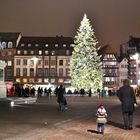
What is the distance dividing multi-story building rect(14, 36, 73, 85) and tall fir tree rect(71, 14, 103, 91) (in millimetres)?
57910

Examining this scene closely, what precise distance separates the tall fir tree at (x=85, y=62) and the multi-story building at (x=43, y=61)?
57.9 metres

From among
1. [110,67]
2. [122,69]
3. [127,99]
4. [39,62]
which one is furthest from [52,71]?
[127,99]

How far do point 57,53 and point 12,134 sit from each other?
132758 mm

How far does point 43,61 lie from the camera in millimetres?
149125

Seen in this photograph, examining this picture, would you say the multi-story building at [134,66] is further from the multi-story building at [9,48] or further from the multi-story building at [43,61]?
the multi-story building at [9,48]

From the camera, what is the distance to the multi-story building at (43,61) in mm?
148500

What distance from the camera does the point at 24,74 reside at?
493 feet

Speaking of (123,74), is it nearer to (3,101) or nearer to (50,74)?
(50,74)

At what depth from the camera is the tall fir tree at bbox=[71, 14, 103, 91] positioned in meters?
88.4

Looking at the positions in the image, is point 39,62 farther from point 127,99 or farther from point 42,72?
point 127,99

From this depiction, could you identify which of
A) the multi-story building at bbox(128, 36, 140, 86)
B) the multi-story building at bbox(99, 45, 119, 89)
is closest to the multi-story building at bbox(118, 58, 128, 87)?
the multi-story building at bbox(99, 45, 119, 89)

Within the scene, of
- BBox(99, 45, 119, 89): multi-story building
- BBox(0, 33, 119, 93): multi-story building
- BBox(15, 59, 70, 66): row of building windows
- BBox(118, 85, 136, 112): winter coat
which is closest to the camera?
BBox(118, 85, 136, 112): winter coat

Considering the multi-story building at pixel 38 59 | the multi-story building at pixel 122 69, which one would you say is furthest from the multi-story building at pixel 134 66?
the multi-story building at pixel 38 59

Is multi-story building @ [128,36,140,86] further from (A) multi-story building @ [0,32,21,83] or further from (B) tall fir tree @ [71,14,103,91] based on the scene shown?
(B) tall fir tree @ [71,14,103,91]
